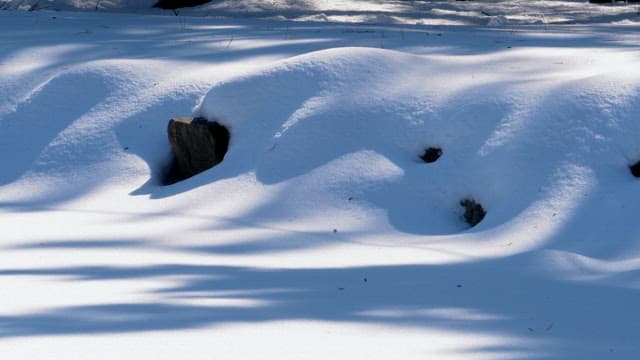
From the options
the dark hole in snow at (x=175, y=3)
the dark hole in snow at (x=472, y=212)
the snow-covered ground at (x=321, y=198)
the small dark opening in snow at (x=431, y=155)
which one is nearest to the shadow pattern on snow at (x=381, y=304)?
the snow-covered ground at (x=321, y=198)

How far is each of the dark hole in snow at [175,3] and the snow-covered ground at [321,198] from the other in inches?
297

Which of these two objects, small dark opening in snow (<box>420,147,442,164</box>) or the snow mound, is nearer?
the snow mound

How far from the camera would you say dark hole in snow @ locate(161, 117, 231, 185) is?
35.8 ft

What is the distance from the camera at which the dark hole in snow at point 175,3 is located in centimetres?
2144

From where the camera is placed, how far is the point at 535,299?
7.41m

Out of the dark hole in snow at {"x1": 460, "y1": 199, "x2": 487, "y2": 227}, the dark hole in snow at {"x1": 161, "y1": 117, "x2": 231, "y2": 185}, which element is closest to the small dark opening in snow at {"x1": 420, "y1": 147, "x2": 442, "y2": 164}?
the dark hole in snow at {"x1": 460, "y1": 199, "x2": 487, "y2": 227}

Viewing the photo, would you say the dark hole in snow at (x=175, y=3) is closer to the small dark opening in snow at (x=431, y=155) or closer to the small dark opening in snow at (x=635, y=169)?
the small dark opening in snow at (x=431, y=155)

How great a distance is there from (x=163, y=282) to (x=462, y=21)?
43.0ft

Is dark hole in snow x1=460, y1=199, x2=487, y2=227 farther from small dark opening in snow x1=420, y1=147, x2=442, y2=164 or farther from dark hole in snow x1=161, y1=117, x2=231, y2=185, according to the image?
dark hole in snow x1=161, y1=117, x2=231, y2=185

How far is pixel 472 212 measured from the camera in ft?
31.6

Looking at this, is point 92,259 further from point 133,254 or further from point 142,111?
point 142,111

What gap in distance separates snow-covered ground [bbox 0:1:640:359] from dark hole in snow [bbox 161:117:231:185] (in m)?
0.13

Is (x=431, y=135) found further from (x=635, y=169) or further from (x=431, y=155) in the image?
(x=635, y=169)

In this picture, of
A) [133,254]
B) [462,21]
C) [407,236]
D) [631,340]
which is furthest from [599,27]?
[631,340]
